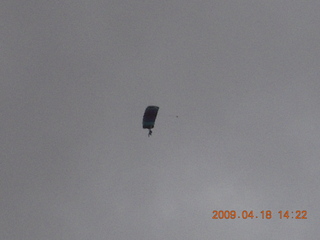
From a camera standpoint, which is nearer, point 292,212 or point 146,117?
point 146,117
